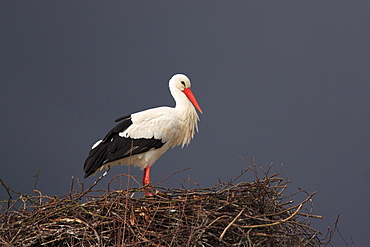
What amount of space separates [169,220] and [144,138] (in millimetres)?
1657

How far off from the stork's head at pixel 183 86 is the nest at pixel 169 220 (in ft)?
5.93

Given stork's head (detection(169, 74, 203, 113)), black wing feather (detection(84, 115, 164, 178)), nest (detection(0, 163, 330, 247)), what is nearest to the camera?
nest (detection(0, 163, 330, 247))

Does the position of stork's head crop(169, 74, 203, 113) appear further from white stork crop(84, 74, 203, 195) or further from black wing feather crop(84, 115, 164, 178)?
black wing feather crop(84, 115, 164, 178)

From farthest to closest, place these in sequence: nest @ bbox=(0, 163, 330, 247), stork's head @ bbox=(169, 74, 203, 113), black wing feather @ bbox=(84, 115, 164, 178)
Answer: stork's head @ bbox=(169, 74, 203, 113) < black wing feather @ bbox=(84, 115, 164, 178) < nest @ bbox=(0, 163, 330, 247)

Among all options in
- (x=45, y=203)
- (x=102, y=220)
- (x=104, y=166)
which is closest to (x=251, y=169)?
(x=102, y=220)

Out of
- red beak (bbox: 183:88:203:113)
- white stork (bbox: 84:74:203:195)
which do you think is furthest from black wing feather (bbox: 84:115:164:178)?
red beak (bbox: 183:88:203:113)

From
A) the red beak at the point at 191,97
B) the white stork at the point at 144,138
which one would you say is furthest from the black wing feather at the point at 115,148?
the red beak at the point at 191,97

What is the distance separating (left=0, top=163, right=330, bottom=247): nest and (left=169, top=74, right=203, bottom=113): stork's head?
1806 mm

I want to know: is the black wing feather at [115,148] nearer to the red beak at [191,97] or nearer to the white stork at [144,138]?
the white stork at [144,138]

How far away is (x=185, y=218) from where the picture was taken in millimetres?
3473

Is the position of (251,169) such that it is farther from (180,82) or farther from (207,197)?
(180,82)

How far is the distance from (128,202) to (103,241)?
28 centimetres

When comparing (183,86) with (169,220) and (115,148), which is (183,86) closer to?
(115,148)

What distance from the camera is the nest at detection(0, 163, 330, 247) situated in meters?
3.43
